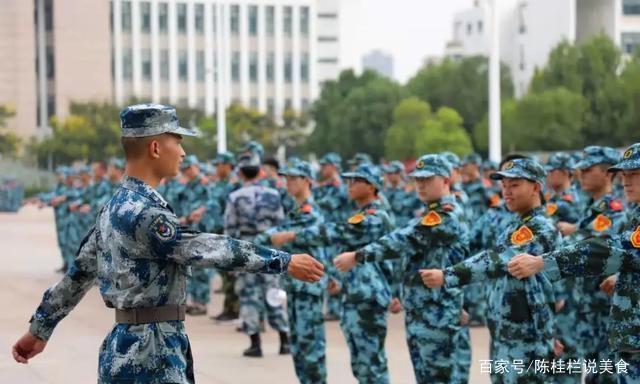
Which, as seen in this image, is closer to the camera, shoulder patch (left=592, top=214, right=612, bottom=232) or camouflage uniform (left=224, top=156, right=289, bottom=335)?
shoulder patch (left=592, top=214, right=612, bottom=232)

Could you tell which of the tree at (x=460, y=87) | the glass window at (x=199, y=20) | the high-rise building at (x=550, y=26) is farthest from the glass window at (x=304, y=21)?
the tree at (x=460, y=87)

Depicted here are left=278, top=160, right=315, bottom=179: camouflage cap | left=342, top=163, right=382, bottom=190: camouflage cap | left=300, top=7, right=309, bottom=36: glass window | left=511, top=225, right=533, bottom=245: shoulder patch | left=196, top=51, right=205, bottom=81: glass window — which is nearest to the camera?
left=511, top=225, right=533, bottom=245: shoulder patch

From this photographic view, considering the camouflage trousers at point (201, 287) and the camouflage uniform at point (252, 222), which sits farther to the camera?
the camouflage trousers at point (201, 287)

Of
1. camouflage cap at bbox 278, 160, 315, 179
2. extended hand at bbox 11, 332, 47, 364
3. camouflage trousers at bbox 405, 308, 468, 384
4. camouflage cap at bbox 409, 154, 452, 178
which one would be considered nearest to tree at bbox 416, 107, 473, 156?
camouflage cap at bbox 278, 160, 315, 179

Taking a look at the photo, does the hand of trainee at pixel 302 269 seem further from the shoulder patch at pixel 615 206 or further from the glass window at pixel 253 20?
the glass window at pixel 253 20

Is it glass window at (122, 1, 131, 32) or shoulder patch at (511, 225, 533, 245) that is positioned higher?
glass window at (122, 1, 131, 32)

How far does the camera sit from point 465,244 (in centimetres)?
855

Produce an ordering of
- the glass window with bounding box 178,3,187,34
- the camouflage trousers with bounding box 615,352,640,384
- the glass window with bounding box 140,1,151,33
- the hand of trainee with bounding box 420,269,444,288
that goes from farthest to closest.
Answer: the glass window with bounding box 178,3,187,34 < the glass window with bounding box 140,1,151,33 < the hand of trainee with bounding box 420,269,444,288 < the camouflage trousers with bounding box 615,352,640,384

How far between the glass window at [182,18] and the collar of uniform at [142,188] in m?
98.0

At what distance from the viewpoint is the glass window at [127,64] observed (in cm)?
10300

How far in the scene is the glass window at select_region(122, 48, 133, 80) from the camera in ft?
338

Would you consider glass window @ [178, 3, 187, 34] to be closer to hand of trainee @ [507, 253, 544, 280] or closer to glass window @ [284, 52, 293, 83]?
glass window @ [284, 52, 293, 83]

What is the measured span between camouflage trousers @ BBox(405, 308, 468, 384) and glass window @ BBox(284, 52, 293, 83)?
99541 mm

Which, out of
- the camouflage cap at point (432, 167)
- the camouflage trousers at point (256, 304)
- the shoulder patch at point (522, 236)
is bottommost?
the camouflage trousers at point (256, 304)
